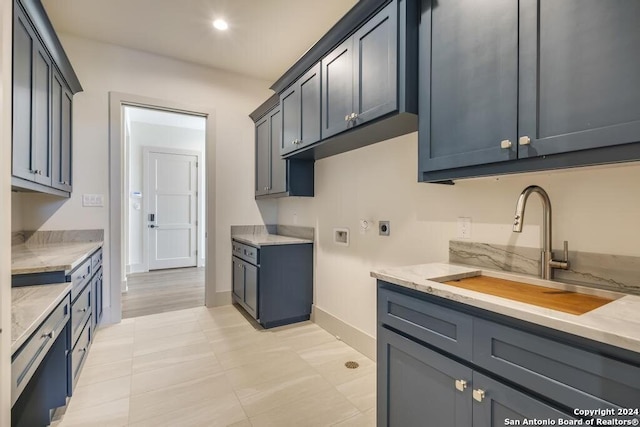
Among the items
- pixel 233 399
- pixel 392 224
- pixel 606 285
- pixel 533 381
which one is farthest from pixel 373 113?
pixel 233 399

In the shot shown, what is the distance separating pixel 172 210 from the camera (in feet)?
19.8

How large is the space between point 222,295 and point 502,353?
11.1ft

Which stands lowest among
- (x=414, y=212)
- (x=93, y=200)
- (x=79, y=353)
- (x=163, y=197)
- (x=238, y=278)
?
(x=79, y=353)

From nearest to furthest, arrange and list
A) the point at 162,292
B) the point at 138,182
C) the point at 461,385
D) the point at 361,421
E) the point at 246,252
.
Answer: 1. the point at 461,385
2. the point at 361,421
3. the point at 246,252
4. the point at 162,292
5. the point at 138,182

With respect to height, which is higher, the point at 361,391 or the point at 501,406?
the point at 501,406

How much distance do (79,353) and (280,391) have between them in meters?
1.41

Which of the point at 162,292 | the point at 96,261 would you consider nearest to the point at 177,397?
the point at 96,261

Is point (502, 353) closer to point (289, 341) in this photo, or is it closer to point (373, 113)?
point (373, 113)

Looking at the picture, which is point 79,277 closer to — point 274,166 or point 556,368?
point 274,166

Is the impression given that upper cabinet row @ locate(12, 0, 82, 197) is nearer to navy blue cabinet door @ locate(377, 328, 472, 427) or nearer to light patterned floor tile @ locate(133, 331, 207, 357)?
light patterned floor tile @ locate(133, 331, 207, 357)

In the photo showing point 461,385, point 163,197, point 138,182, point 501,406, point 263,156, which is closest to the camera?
point 501,406

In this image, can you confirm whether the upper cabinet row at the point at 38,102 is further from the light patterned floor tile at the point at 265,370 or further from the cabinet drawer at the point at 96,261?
the light patterned floor tile at the point at 265,370

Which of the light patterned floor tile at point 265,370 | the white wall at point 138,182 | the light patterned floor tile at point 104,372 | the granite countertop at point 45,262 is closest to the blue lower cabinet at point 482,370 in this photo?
the light patterned floor tile at point 265,370

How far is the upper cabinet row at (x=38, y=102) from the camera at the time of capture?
1.73 meters
